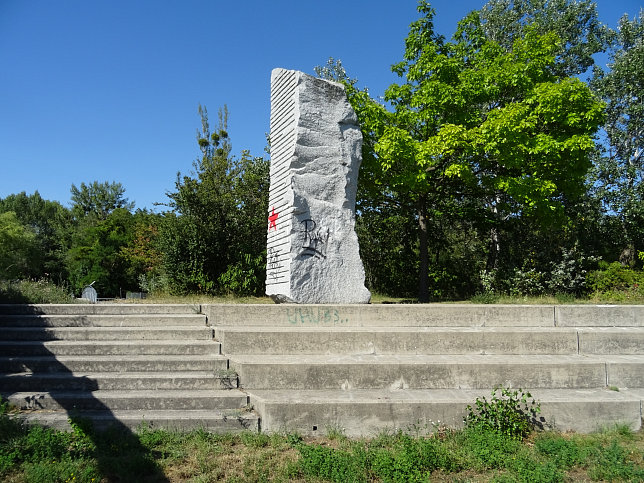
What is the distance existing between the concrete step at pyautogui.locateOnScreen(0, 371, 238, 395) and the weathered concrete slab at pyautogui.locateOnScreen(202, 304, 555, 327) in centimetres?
144

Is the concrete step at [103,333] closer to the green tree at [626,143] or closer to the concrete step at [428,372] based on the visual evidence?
the concrete step at [428,372]

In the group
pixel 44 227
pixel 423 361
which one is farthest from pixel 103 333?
pixel 44 227

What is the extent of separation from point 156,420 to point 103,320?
2661 millimetres

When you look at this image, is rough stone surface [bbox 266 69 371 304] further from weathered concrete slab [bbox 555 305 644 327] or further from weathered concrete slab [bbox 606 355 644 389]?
weathered concrete slab [bbox 606 355 644 389]

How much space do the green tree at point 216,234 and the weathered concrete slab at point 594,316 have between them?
806 centimetres

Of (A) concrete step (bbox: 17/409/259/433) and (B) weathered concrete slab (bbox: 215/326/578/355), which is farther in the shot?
(B) weathered concrete slab (bbox: 215/326/578/355)

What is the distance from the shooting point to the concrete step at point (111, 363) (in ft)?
20.3

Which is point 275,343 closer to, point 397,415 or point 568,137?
point 397,415

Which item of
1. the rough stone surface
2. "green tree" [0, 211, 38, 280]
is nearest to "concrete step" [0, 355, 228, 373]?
the rough stone surface

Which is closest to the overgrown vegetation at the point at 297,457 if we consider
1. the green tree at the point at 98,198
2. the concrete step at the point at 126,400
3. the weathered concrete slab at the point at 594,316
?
the concrete step at the point at 126,400

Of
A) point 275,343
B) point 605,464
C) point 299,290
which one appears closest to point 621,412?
point 605,464

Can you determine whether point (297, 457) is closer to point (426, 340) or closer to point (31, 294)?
point (426, 340)

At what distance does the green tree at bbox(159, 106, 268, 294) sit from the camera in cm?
1352

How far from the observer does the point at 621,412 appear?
234 inches
